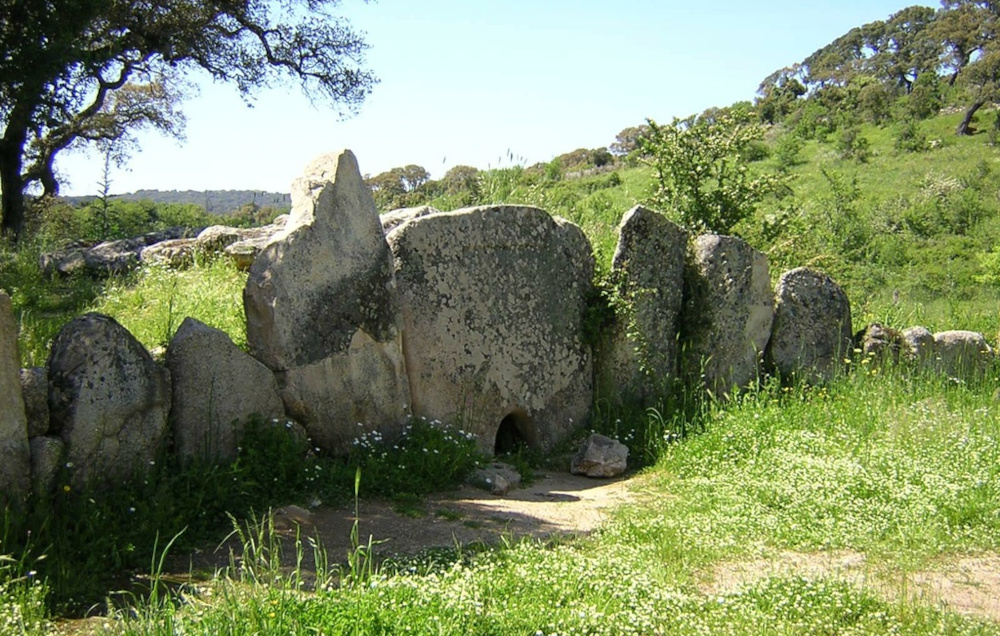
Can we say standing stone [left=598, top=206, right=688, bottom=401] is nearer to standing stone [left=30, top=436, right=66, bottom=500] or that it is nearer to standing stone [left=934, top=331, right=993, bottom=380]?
standing stone [left=934, top=331, right=993, bottom=380]

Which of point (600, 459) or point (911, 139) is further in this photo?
point (911, 139)

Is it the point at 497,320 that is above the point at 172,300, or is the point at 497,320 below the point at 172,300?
below

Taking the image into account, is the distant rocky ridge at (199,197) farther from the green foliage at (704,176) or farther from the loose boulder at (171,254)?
the green foliage at (704,176)

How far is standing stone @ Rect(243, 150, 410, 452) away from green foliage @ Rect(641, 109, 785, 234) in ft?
14.0

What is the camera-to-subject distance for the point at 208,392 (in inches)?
260

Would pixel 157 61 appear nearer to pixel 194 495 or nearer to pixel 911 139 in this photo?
pixel 194 495

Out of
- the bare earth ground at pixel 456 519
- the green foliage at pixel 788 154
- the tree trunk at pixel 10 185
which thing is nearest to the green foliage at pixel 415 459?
the bare earth ground at pixel 456 519

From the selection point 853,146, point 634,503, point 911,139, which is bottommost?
point 634,503

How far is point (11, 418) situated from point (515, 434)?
4.70m

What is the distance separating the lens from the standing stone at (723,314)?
368 inches

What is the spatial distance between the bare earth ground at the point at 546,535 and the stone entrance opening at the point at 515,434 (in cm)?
107

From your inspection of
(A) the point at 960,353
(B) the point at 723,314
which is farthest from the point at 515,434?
(A) the point at 960,353

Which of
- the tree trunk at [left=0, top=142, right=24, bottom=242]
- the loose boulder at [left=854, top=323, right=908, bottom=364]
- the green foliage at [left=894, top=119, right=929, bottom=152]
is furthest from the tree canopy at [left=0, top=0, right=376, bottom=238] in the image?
the green foliage at [left=894, top=119, right=929, bottom=152]

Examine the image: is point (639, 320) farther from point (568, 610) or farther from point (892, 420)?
point (568, 610)
